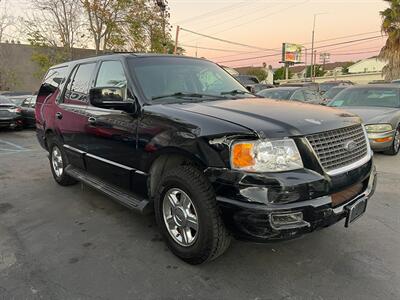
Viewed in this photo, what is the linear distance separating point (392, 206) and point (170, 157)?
312cm

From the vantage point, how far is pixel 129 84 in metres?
3.49

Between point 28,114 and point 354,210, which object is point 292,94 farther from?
point 28,114

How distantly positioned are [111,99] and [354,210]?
8.08 ft

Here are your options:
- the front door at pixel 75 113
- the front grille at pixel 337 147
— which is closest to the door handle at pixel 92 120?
the front door at pixel 75 113

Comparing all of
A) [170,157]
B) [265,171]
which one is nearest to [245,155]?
[265,171]

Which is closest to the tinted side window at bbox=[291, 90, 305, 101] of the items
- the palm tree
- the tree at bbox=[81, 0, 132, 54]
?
the tree at bbox=[81, 0, 132, 54]

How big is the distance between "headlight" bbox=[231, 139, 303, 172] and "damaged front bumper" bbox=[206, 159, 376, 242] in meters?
0.06

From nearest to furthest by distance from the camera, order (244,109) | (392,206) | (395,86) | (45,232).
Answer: (244,109) < (45,232) < (392,206) < (395,86)

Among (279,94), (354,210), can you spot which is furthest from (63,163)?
(279,94)

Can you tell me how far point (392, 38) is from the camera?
25.0 metres

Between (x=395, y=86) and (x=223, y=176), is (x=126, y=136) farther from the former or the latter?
(x=395, y=86)

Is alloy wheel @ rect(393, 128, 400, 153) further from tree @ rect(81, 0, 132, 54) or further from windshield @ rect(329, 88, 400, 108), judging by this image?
tree @ rect(81, 0, 132, 54)

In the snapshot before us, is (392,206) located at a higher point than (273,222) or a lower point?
lower

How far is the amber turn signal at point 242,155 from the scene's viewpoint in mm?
2508
